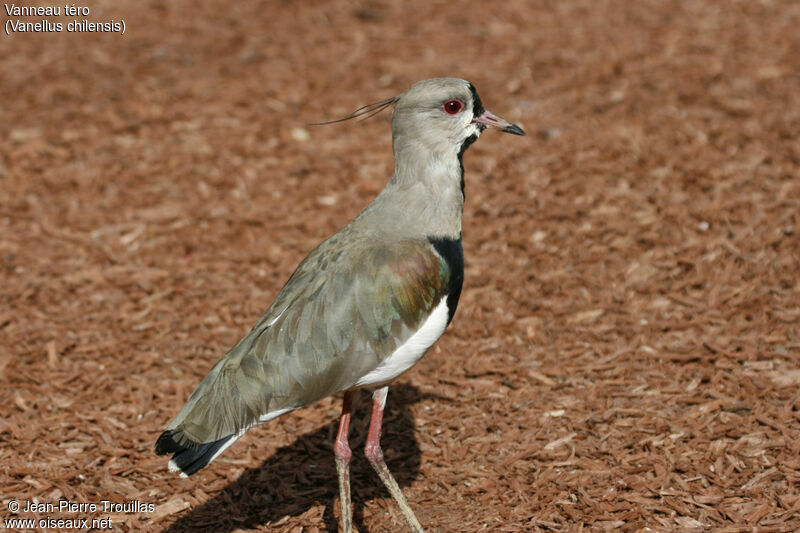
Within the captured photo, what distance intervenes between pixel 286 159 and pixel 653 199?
12.5 ft

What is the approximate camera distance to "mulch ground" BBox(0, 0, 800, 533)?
5895mm

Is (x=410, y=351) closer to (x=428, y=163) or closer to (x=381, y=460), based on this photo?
(x=381, y=460)

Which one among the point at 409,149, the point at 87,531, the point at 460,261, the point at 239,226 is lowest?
the point at 87,531

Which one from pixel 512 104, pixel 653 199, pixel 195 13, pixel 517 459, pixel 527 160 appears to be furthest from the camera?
pixel 195 13

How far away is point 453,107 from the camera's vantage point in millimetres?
5492

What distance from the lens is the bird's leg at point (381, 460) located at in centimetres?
536

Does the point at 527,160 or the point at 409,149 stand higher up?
the point at 409,149

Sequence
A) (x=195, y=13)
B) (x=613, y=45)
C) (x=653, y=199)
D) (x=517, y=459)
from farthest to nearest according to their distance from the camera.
Answer: (x=195, y=13) < (x=613, y=45) < (x=653, y=199) < (x=517, y=459)

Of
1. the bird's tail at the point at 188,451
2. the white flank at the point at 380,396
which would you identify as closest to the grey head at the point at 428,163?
the white flank at the point at 380,396

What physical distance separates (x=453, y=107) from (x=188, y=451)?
254 cm

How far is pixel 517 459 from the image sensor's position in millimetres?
6070

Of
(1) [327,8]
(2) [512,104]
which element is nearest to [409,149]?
(2) [512,104]

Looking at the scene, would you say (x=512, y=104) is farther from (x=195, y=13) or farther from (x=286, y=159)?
(x=195, y=13)

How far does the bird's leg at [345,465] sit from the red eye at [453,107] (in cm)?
183
